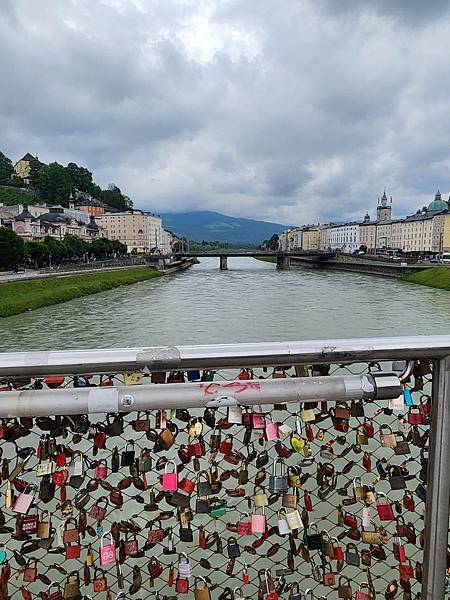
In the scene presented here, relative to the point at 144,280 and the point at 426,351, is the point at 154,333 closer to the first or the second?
the point at 426,351

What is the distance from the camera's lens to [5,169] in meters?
106

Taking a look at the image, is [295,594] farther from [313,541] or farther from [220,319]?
[220,319]

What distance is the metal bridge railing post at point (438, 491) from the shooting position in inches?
59.6

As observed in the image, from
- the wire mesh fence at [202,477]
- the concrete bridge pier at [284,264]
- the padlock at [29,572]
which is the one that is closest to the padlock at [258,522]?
the wire mesh fence at [202,477]

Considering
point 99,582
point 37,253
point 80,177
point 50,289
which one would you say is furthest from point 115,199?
point 99,582

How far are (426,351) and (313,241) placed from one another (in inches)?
5765

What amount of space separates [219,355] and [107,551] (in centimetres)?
82

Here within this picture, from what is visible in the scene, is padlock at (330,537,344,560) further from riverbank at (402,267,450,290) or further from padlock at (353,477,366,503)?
riverbank at (402,267,450,290)

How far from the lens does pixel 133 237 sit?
11075 cm

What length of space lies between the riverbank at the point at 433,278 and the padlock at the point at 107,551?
4007 centimetres

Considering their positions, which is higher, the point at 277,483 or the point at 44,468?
the point at 44,468

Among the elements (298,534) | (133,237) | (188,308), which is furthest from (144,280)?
(133,237)

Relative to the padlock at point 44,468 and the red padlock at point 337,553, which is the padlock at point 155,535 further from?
the red padlock at point 337,553

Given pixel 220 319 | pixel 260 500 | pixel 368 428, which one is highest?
pixel 368 428
